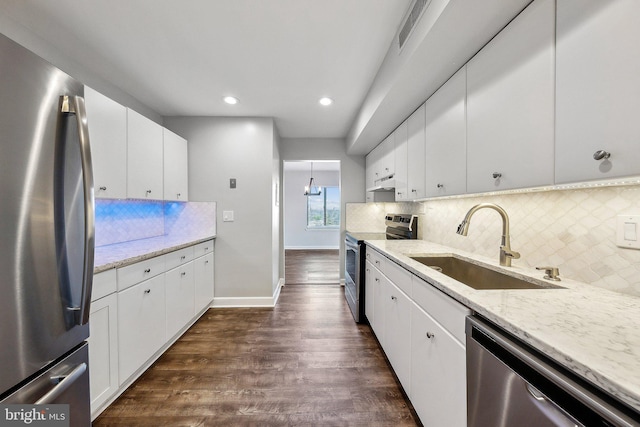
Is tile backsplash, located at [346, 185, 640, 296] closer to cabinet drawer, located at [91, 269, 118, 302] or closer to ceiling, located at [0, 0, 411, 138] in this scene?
ceiling, located at [0, 0, 411, 138]

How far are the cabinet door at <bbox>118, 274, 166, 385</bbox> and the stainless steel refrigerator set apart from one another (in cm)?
82

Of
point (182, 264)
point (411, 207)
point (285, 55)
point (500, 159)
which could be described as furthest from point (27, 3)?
point (411, 207)

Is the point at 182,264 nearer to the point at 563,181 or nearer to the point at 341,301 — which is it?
the point at 341,301

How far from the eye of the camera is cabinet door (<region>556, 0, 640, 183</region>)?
720 millimetres

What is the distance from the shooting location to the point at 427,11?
1.24m

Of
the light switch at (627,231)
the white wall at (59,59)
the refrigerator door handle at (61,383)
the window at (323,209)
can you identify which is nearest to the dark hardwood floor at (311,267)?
the window at (323,209)

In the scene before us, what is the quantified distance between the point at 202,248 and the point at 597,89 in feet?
10.4

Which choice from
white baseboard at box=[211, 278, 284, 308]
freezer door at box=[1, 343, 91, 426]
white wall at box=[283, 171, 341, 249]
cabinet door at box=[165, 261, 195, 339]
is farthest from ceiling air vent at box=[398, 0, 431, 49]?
white wall at box=[283, 171, 341, 249]

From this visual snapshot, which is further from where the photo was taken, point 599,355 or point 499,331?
point 499,331

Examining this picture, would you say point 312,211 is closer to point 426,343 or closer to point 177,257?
point 177,257

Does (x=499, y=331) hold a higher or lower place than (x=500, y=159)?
lower

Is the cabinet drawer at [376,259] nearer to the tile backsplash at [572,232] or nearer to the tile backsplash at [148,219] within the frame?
the tile backsplash at [572,232]

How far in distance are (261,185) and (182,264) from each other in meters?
1.31

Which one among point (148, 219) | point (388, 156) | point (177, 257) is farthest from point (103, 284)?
point (388, 156)
